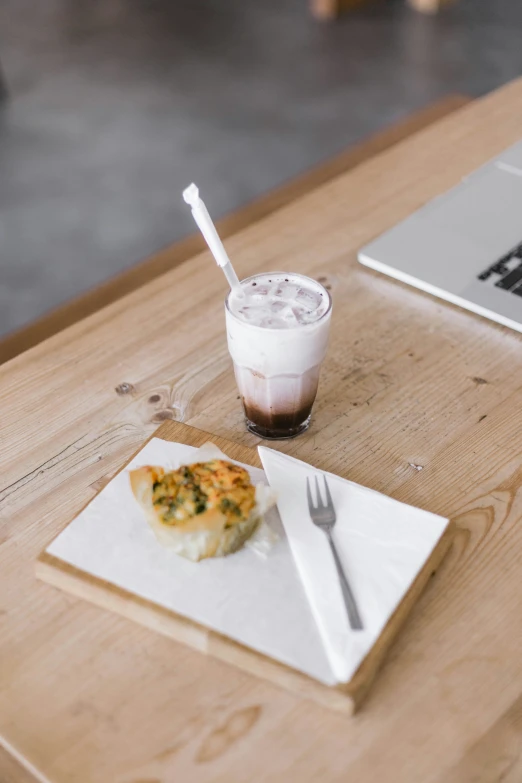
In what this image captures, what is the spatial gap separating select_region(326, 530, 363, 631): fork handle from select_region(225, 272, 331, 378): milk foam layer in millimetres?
183

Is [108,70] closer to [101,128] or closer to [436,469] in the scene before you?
[101,128]

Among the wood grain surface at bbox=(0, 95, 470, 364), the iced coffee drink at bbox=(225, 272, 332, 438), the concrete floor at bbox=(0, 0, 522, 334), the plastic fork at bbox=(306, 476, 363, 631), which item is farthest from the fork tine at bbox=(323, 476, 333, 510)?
the concrete floor at bbox=(0, 0, 522, 334)

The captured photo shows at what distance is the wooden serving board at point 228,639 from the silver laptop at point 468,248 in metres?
0.38

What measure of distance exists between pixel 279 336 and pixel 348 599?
0.24 meters

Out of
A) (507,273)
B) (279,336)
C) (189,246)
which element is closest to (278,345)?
(279,336)

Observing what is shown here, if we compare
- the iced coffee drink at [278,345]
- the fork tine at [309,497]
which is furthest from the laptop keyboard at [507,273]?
the fork tine at [309,497]

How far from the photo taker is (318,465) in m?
0.81

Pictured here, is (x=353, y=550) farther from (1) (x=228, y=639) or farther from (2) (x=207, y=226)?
(2) (x=207, y=226)

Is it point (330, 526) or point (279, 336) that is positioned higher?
point (279, 336)

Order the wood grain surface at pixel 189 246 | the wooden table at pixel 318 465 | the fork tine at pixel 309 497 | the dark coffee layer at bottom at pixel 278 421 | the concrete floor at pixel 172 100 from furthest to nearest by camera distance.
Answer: the concrete floor at pixel 172 100 < the wood grain surface at pixel 189 246 < the dark coffee layer at bottom at pixel 278 421 < the fork tine at pixel 309 497 < the wooden table at pixel 318 465

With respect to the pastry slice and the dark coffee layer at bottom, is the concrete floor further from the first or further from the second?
the pastry slice

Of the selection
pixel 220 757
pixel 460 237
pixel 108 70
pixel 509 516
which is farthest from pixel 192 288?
pixel 108 70

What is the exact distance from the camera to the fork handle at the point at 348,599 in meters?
0.63

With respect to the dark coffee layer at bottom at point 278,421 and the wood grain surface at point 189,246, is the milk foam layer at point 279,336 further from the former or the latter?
the wood grain surface at point 189,246
